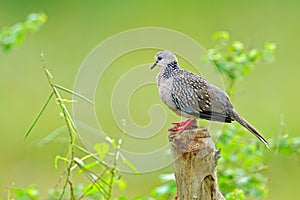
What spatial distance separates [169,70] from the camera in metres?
3.33

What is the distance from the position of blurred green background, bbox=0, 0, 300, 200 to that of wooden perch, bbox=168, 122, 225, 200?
3658 mm

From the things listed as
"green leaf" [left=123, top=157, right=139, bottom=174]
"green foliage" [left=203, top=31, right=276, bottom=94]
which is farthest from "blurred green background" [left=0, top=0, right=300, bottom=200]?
"green leaf" [left=123, top=157, right=139, bottom=174]

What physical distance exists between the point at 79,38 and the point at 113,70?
3.64ft

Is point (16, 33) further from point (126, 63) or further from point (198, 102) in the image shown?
point (126, 63)

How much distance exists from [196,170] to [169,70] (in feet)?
2.17

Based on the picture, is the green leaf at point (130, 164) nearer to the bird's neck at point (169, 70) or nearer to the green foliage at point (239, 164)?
the bird's neck at point (169, 70)

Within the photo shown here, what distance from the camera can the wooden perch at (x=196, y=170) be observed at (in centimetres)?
281

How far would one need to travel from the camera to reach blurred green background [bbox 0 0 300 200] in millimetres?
7223

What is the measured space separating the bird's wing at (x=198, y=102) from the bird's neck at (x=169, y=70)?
6.1 inches

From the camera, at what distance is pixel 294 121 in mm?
8156

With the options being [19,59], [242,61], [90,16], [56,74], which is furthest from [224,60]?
[90,16]

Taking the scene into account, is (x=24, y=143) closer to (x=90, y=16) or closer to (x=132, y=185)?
(x=132, y=185)

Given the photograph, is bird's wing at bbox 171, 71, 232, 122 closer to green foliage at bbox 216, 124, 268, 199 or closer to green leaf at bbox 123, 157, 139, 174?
green leaf at bbox 123, 157, 139, 174

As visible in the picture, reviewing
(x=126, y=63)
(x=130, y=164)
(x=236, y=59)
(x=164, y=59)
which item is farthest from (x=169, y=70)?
(x=126, y=63)
